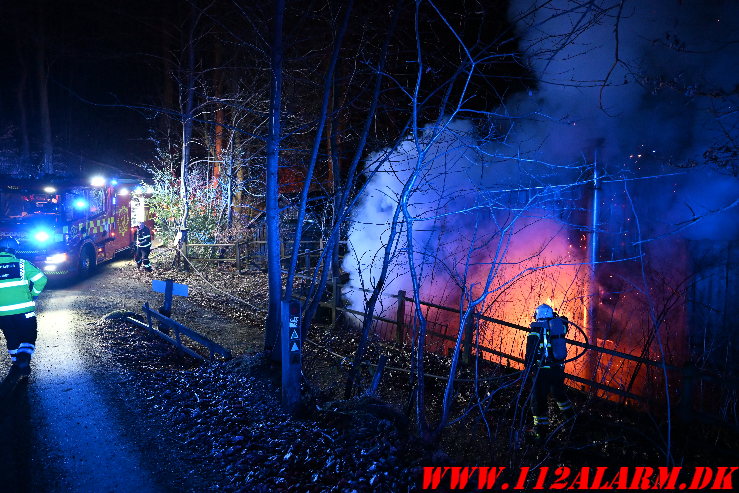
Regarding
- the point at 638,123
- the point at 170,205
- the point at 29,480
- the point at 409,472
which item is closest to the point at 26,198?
the point at 170,205

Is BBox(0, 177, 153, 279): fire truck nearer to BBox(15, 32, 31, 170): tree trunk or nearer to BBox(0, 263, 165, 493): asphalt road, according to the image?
BBox(0, 263, 165, 493): asphalt road

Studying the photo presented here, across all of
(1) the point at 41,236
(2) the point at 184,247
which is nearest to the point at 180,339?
(1) the point at 41,236

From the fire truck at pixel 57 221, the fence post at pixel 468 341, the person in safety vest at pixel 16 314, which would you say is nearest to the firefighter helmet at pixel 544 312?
the fence post at pixel 468 341

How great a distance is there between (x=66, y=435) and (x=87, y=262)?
37.6 feet

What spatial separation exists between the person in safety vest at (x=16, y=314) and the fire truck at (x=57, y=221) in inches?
235

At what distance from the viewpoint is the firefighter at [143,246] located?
50.0 ft

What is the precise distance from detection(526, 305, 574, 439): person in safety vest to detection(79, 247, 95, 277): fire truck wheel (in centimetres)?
1331

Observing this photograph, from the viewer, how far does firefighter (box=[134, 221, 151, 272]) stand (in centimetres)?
1524

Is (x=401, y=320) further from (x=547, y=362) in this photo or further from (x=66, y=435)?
(x=66, y=435)

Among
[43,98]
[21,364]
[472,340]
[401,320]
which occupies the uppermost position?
[43,98]

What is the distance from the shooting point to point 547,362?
5.89 m

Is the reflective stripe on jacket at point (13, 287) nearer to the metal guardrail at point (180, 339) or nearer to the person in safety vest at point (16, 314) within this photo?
the person in safety vest at point (16, 314)

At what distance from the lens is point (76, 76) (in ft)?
97.5

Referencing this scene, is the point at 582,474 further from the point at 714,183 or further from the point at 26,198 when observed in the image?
the point at 26,198
